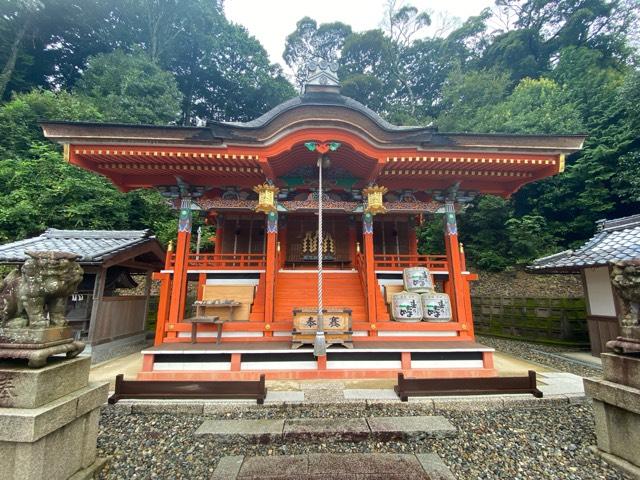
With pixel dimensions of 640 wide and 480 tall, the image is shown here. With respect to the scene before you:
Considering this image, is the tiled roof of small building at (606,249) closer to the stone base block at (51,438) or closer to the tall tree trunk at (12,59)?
the stone base block at (51,438)

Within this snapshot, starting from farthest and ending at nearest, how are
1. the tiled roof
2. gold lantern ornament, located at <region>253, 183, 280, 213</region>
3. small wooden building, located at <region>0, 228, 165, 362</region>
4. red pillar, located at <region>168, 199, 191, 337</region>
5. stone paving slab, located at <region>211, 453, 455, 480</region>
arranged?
small wooden building, located at <region>0, 228, 165, 362</region>, the tiled roof, gold lantern ornament, located at <region>253, 183, 280, 213</region>, red pillar, located at <region>168, 199, 191, 337</region>, stone paving slab, located at <region>211, 453, 455, 480</region>

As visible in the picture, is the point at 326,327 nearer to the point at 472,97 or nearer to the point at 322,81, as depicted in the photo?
the point at 322,81

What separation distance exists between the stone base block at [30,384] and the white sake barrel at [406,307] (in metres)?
6.15

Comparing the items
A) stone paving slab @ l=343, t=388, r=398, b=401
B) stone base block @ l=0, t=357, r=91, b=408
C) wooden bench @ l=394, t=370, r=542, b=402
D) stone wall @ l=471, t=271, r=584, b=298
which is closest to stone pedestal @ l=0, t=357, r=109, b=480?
stone base block @ l=0, t=357, r=91, b=408

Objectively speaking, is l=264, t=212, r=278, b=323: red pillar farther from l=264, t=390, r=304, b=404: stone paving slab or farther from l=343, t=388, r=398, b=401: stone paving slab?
l=343, t=388, r=398, b=401: stone paving slab

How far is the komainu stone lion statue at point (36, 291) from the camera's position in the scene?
2783 millimetres

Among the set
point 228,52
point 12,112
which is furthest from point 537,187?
point 12,112

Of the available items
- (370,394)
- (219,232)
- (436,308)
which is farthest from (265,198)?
(436,308)

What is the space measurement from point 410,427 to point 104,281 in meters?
9.08

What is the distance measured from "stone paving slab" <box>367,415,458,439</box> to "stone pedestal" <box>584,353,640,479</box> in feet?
5.31

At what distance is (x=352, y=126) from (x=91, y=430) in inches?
261

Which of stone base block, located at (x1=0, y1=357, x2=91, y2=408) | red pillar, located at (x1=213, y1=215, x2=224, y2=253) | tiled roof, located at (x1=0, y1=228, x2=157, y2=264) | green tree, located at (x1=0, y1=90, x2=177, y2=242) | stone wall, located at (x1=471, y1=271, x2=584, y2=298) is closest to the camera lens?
stone base block, located at (x1=0, y1=357, x2=91, y2=408)

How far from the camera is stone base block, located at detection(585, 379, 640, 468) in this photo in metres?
2.92

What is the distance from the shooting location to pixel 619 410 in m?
3.08
